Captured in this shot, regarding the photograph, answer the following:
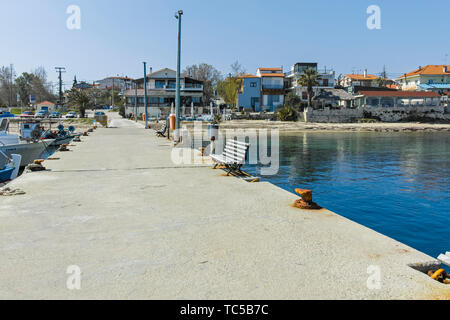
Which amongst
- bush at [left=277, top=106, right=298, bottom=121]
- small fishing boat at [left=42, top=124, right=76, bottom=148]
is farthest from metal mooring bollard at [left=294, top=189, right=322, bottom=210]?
bush at [left=277, top=106, right=298, bottom=121]

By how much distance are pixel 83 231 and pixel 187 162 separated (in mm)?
7868

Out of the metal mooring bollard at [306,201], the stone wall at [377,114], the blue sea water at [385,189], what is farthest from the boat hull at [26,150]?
the stone wall at [377,114]

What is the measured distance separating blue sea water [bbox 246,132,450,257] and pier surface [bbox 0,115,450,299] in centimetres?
441

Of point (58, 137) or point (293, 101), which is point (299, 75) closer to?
point (293, 101)

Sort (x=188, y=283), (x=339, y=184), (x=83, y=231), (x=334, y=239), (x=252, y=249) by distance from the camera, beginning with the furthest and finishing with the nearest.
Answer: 1. (x=339, y=184)
2. (x=83, y=231)
3. (x=334, y=239)
4. (x=252, y=249)
5. (x=188, y=283)

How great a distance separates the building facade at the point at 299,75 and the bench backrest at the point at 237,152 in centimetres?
7133

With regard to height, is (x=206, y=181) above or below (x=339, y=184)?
above

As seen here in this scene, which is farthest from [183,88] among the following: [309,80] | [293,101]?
[309,80]

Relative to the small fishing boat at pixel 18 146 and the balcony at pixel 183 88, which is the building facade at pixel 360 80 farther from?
the small fishing boat at pixel 18 146

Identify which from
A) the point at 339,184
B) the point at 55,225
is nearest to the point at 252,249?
the point at 55,225

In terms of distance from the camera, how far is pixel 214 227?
20.2 ft

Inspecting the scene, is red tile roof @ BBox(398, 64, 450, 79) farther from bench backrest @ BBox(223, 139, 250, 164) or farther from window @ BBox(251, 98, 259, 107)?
bench backrest @ BBox(223, 139, 250, 164)
